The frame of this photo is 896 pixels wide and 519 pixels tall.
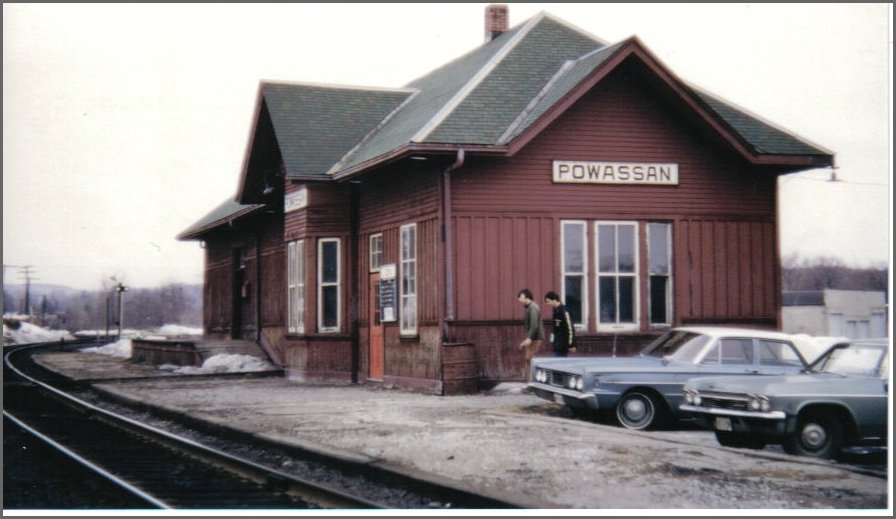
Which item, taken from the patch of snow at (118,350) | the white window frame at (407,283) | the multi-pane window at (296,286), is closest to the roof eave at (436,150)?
the white window frame at (407,283)

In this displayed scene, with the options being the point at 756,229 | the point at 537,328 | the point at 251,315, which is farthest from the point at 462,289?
the point at 251,315

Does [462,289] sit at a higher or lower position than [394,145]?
lower

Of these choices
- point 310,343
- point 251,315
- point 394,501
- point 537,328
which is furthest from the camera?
point 251,315

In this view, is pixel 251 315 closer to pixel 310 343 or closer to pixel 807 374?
pixel 310 343

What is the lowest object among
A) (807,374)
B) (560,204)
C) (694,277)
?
(807,374)

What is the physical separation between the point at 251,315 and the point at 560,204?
558 inches

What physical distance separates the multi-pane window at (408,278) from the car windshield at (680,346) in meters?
5.45

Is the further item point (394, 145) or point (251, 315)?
point (251, 315)

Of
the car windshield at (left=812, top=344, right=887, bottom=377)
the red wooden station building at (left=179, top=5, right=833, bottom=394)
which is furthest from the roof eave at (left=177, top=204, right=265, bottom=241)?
the car windshield at (left=812, top=344, right=887, bottom=377)

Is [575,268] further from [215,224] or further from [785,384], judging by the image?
[215,224]

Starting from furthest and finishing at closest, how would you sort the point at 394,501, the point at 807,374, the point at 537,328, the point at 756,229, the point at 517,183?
the point at 756,229, the point at 517,183, the point at 537,328, the point at 807,374, the point at 394,501

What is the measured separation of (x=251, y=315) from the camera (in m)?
30.6

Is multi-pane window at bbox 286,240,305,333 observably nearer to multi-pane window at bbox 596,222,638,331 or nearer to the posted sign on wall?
the posted sign on wall

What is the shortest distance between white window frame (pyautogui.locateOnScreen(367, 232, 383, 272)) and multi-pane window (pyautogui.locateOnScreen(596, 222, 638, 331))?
169 inches
